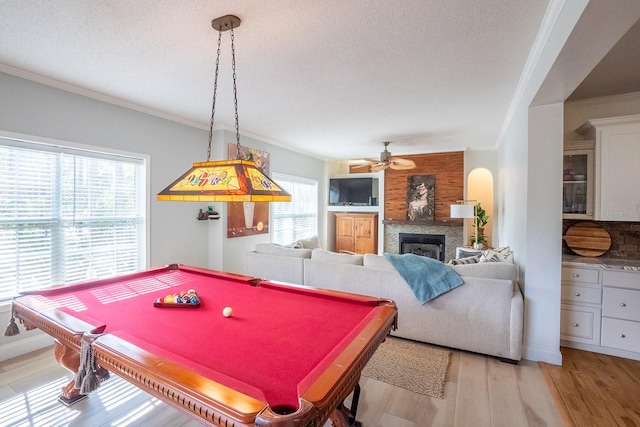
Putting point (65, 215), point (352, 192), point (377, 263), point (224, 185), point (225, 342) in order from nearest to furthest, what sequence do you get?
point (225, 342) → point (224, 185) → point (65, 215) → point (377, 263) → point (352, 192)

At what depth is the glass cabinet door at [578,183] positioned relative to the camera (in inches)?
116

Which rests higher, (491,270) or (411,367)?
(491,270)

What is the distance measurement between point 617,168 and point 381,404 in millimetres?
3075

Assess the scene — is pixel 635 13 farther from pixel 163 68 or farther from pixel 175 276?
pixel 175 276

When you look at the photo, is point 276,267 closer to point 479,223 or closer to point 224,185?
point 224,185

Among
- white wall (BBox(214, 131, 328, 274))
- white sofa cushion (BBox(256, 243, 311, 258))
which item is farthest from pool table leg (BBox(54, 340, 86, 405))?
white wall (BBox(214, 131, 328, 274))

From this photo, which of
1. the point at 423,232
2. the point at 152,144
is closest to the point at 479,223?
the point at 423,232

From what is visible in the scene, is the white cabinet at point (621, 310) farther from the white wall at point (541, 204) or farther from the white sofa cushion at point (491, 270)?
the white sofa cushion at point (491, 270)

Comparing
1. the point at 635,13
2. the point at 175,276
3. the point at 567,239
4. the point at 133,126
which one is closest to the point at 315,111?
the point at 133,126

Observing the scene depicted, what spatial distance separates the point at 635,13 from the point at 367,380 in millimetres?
2633

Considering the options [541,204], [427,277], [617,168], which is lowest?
[427,277]

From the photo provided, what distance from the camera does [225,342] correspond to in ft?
4.23

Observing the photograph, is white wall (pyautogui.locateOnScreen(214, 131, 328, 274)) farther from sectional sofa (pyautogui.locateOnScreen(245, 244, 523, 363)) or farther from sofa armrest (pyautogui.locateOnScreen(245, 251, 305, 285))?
sectional sofa (pyautogui.locateOnScreen(245, 244, 523, 363))

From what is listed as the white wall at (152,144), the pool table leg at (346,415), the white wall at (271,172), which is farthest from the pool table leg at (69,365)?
the white wall at (271,172)
